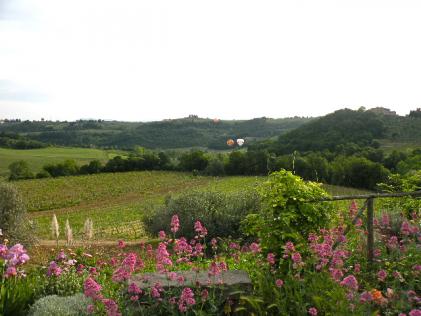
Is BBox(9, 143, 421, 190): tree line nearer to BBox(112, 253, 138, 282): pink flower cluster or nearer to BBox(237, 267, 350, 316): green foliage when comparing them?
BBox(237, 267, 350, 316): green foliage

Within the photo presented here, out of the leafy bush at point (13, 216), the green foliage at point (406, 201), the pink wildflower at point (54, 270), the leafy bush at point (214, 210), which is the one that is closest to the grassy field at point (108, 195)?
the leafy bush at point (214, 210)

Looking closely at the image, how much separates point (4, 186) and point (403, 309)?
12.7 metres

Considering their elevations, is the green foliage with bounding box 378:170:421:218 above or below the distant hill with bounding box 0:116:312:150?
below

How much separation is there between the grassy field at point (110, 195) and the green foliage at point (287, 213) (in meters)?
16.4

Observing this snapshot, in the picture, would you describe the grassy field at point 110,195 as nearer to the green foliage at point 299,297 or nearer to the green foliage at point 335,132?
the green foliage at point 299,297

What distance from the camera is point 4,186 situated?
13.8 m

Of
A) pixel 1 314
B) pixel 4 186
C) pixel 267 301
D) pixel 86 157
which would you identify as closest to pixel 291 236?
pixel 267 301

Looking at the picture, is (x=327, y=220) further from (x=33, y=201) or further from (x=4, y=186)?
(x=33, y=201)

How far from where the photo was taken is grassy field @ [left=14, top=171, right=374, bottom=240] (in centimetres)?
3016

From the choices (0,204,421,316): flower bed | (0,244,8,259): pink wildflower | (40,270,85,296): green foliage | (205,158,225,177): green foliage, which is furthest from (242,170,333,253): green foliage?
(205,158,225,177): green foliage

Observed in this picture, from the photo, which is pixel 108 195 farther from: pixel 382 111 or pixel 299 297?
pixel 382 111

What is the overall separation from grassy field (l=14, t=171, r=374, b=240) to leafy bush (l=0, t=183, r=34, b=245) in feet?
27.0

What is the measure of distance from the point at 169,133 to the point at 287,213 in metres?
144

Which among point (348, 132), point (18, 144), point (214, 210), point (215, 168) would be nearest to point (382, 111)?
point (348, 132)
